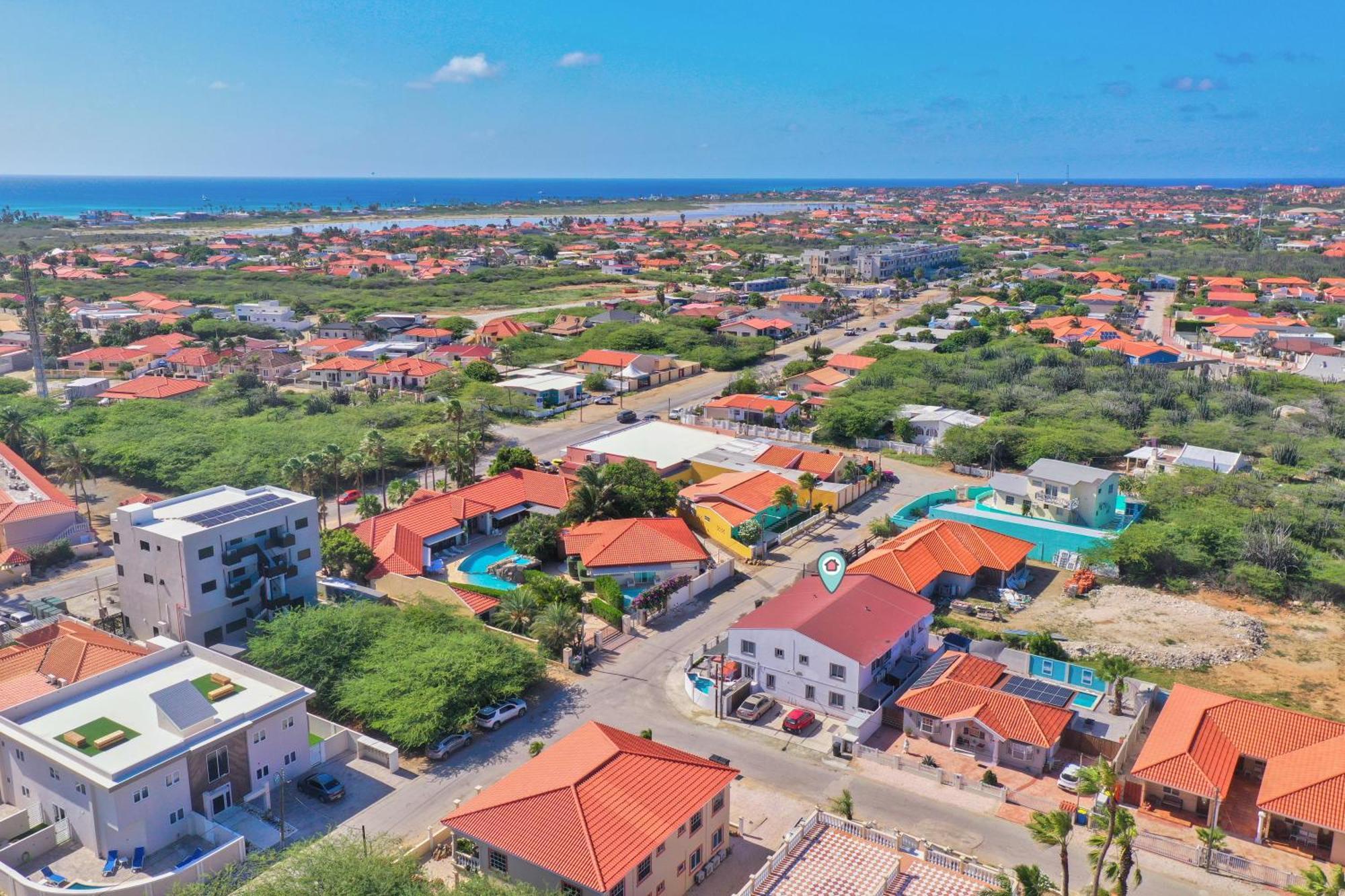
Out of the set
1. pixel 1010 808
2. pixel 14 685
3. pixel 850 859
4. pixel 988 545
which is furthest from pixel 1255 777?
pixel 14 685

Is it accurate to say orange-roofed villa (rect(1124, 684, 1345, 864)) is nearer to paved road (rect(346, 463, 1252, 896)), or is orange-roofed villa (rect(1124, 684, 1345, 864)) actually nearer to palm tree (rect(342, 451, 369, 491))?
paved road (rect(346, 463, 1252, 896))

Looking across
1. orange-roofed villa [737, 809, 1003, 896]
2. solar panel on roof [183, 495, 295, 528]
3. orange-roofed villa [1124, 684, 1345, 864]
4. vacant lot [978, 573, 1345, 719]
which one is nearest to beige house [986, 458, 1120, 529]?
vacant lot [978, 573, 1345, 719]

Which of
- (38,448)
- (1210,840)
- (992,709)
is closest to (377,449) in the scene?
(38,448)

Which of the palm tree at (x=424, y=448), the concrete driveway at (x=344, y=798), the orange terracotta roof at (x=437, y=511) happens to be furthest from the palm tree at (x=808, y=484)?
the concrete driveway at (x=344, y=798)

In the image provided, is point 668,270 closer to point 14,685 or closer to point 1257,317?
point 1257,317

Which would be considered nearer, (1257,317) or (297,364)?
(297,364)

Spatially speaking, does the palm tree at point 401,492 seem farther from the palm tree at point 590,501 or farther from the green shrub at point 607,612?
the green shrub at point 607,612
